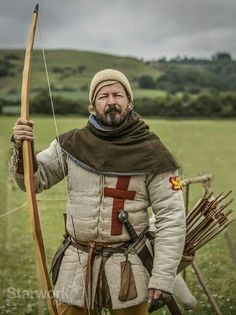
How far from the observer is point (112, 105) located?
345 centimetres

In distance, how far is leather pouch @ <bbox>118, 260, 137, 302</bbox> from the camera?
11.4 ft

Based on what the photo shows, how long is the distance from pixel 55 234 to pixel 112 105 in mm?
9109

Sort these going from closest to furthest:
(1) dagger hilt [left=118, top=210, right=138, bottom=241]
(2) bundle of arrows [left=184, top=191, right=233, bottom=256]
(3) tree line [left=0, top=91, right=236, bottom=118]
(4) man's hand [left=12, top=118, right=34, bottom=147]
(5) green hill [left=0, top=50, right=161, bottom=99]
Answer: (4) man's hand [left=12, top=118, right=34, bottom=147] → (1) dagger hilt [left=118, top=210, right=138, bottom=241] → (2) bundle of arrows [left=184, top=191, right=233, bottom=256] → (3) tree line [left=0, top=91, right=236, bottom=118] → (5) green hill [left=0, top=50, right=161, bottom=99]

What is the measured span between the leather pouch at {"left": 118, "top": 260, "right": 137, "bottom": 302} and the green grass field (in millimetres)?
2218

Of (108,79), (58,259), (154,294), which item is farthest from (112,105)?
Answer: (154,294)

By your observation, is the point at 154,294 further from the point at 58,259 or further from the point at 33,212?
the point at 33,212

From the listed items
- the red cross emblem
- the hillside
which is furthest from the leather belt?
the hillside

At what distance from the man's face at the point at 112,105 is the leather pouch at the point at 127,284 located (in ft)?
2.64

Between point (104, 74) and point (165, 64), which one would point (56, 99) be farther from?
point (104, 74)

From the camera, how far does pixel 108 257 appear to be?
353 cm

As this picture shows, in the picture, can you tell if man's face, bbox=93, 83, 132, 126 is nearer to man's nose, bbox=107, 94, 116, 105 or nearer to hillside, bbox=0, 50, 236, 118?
man's nose, bbox=107, 94, 116, 105

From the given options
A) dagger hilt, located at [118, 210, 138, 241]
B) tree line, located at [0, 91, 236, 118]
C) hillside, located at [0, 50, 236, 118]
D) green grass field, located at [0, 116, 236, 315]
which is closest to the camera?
dagger hilt, located at [118, 210, 138, 241]

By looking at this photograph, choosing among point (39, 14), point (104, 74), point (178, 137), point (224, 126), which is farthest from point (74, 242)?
point (224, 126)

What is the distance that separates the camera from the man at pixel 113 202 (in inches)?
136
